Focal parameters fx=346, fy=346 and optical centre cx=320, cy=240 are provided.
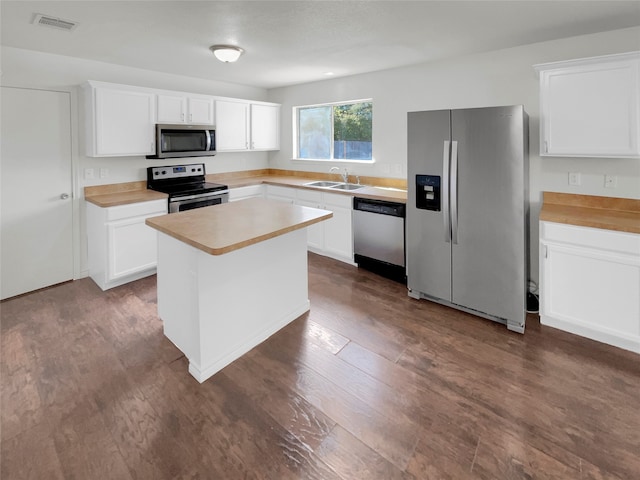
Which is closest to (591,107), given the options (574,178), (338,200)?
(574,178)

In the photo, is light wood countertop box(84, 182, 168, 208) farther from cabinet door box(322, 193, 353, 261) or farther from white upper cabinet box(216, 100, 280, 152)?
cabinet door box(322, 193, 353, 261)

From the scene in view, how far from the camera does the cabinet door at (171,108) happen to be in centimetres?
396

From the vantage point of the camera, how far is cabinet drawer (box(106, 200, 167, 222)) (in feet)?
11.3

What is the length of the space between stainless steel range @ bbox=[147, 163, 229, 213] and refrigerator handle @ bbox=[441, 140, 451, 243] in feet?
9.00

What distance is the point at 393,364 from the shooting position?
2348 millimetres

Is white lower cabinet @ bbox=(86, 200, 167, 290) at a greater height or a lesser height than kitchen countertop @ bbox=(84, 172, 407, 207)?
lesser

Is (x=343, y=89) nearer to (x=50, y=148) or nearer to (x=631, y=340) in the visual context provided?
(x=50, y=148)

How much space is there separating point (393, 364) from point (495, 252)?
1.26m

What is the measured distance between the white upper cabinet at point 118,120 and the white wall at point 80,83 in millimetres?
189

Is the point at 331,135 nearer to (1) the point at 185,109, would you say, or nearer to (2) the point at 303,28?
(1) the point at 185,109

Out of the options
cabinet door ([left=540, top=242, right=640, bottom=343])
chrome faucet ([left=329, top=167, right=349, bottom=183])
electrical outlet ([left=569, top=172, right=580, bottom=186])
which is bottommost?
cabinet door ([left=540, top=242, right=640, bottom=343])

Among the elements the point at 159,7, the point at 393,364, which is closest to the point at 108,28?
the point at 159,7

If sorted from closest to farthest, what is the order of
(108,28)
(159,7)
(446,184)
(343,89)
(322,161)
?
(159,7), (108,28), (446,184), (343,89), (322,161)

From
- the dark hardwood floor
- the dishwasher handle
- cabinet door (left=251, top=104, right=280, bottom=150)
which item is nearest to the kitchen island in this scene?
the dark hardwood floor
